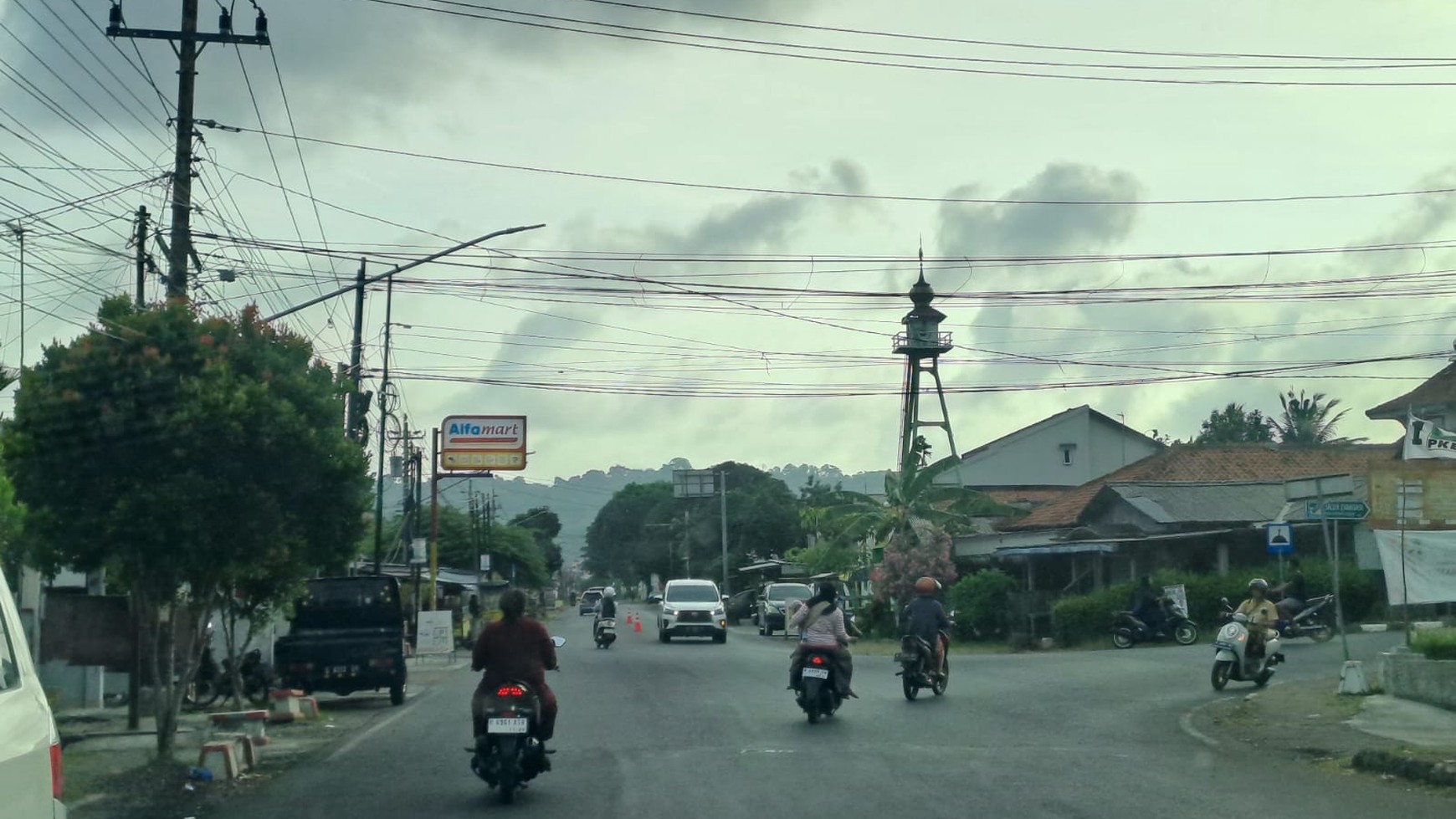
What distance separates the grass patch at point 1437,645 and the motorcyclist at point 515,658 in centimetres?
1091

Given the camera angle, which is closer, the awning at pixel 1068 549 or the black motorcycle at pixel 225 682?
the black motorcycle at pixel 225 682

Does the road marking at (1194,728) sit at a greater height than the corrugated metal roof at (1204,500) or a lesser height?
lesser

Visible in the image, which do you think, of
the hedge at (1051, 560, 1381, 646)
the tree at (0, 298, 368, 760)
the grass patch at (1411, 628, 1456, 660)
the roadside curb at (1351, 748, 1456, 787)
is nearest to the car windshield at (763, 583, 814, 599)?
the hedge at (1051, 560, 1381, 646)

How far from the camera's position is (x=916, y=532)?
142 feet

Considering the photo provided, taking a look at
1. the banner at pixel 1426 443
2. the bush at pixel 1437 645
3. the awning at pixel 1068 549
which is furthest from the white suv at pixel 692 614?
the bush at pixel 1437 645

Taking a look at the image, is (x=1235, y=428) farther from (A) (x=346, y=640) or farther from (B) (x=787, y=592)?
(A) (x=346, y=640)

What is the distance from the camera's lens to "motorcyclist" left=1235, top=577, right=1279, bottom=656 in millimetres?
21109

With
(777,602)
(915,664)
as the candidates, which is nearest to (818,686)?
(915,664)

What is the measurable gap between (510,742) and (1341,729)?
9105 millimetres

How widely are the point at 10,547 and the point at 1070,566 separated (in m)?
32.3

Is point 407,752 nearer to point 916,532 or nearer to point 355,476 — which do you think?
point 355,476

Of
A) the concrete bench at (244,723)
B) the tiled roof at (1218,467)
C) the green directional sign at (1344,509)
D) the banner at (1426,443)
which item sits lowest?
the concrete bench at (244,723)

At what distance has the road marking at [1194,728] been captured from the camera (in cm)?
1506

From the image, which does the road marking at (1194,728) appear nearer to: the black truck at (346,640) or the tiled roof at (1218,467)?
the black truck at (346,640)
